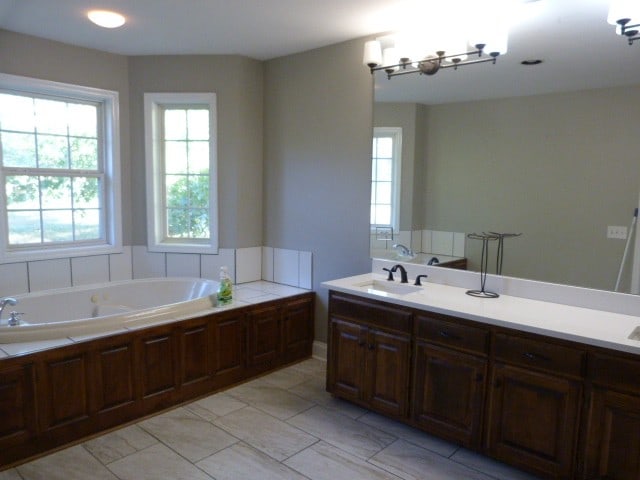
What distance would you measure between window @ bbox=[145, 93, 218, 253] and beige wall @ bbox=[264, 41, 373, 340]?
1.60 feet

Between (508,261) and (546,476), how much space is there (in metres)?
1.11

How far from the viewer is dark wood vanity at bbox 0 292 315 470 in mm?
2359

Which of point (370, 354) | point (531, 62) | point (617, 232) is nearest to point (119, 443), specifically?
point (370, 354)

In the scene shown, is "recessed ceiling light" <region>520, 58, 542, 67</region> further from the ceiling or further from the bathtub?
the bathtub

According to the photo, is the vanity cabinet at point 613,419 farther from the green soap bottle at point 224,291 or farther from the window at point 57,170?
the window at point 57,170

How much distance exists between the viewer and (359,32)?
321 centimetres

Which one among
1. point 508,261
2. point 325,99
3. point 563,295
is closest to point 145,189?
point 325,99

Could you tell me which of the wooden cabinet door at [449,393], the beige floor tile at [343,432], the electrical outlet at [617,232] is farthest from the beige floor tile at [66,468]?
the electrical outlet at [617,232]

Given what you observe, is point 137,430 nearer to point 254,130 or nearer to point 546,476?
point 546,476

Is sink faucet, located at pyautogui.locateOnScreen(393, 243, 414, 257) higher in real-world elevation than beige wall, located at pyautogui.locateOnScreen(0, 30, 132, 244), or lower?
lower

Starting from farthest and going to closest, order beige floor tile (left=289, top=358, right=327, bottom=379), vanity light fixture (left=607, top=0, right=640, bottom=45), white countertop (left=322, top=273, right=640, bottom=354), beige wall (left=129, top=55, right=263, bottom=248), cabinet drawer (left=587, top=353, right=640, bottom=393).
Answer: beige wall (left=129, top=55, right=263, bottom=248), beige floor tile (left=289, top=358, right=327, bottom=379), vanity light fixture (left=607, top=0, right=640, bottom=45), white countertop (left=322, top=273, right=640, bottom=354), cabinet drawer (left=587, top=353, right=640, bottom=393)

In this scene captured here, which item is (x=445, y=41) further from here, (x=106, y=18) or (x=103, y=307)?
(x=103, y=307)

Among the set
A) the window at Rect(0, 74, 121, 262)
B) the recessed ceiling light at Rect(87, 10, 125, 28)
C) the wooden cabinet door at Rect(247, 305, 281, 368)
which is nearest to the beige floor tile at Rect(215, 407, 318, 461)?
the wooden cabinet door at Rect(247, 305, 281, 368)

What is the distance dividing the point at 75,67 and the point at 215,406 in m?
2.70
